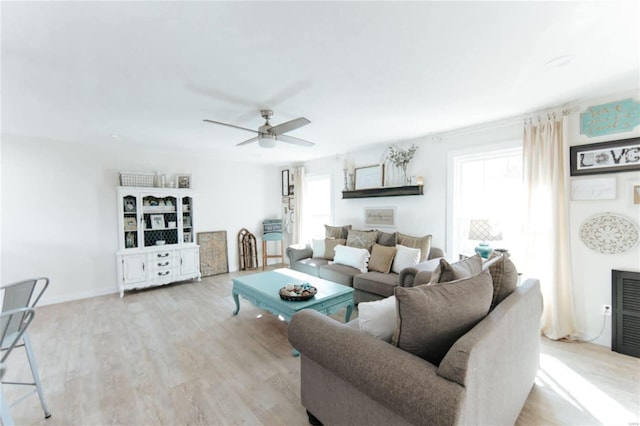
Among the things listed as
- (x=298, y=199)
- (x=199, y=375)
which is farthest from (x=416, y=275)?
(x=298, y=199)

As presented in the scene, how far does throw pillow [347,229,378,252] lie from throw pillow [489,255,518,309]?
2231 millimetres

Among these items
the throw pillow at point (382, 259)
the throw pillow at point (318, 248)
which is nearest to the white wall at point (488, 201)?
the throw pillow at point (382, 259)

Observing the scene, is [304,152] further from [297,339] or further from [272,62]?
[297,339]

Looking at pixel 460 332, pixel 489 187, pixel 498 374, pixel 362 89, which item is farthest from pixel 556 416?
pixel 362 89

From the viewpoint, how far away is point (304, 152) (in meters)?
4.84

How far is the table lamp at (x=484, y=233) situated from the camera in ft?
9.77

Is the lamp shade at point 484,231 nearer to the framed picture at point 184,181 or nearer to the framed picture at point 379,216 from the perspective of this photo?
the framed picture at point 379,216

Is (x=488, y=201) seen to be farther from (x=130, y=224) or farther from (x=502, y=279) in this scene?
(x=130, y=224)

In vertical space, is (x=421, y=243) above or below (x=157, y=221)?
below

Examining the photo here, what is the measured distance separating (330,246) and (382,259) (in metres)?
1.04

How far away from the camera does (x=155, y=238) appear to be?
4.57 m

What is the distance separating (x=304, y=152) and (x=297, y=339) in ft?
12.3

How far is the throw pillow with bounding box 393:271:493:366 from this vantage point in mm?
1204

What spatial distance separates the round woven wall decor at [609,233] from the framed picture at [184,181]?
556cm
